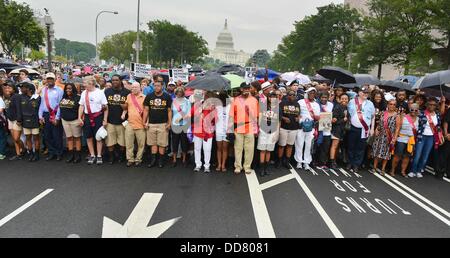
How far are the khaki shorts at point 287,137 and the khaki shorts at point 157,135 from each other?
2.57 m

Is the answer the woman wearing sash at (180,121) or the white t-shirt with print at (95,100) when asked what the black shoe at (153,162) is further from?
the white t-shirt with print at (95,100)

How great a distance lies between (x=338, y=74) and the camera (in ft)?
32.2

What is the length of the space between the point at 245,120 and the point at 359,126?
273 cm

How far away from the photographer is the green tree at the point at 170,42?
59.1 meters

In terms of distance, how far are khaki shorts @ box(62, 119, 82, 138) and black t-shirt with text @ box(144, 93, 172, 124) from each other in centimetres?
165

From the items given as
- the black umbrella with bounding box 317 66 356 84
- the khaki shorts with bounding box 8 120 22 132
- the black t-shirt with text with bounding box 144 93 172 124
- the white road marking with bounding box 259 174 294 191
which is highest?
the black umbrella with bounding box 317 66 356 84

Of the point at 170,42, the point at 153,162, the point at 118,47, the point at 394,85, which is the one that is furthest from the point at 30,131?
the point at 118,47

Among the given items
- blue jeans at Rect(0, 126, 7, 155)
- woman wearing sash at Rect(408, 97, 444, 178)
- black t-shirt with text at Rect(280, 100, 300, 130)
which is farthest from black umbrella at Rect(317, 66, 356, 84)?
blue jeans at Rect(0, 126, 7, 155)

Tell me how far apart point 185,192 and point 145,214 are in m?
1.12

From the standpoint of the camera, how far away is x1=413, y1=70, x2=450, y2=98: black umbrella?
700 centimetres

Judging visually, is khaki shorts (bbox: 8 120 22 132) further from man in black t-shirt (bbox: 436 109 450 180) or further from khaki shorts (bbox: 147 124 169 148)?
man in black t-shirt (bbox: 436 109 450 180)

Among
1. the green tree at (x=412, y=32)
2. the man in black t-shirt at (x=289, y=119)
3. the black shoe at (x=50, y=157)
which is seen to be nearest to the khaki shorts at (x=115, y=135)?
the black shoe at (x=50, y=157)

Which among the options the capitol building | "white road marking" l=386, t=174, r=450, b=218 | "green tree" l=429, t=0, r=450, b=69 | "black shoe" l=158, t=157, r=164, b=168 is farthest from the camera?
the capitol building
